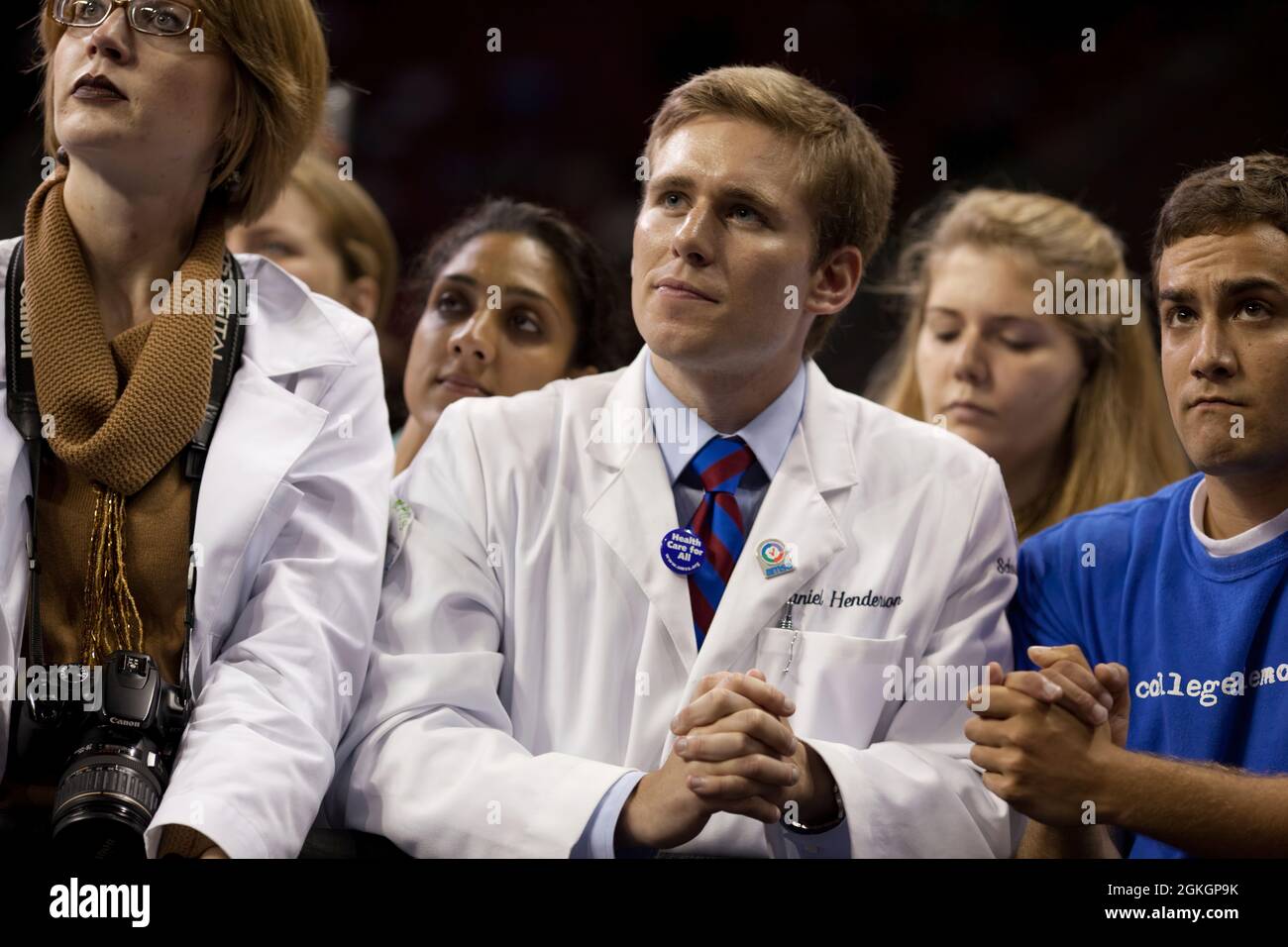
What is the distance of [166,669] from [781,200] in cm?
122

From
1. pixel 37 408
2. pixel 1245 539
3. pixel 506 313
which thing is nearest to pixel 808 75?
pixel 506 313

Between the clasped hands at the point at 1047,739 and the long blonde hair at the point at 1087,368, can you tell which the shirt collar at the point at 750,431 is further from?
the long blonde hair at the point at 1087,368

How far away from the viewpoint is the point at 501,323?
108 inches

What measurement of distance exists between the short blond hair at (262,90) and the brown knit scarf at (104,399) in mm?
295

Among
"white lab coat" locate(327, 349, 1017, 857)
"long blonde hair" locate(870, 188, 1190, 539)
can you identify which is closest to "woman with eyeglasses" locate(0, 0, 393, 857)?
"white lab coat" locate(327, 349, 1017, 857)

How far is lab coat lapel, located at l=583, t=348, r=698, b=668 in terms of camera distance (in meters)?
2.11

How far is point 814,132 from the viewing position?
229 centimetres

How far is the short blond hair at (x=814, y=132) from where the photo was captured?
89.2 inches

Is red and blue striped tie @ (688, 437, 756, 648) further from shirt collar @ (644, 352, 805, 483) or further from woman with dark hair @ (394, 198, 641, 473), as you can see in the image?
woman with dark hair @ (394, 198, 641, 473)

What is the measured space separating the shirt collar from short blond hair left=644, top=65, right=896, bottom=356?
0.27m

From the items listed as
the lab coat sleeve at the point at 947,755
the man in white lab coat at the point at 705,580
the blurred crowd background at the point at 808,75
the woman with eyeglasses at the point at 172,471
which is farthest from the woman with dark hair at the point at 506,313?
the lab coat sleeve at the point at 947,755

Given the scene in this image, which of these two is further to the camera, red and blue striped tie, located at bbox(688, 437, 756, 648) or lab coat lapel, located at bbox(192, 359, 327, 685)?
red and blue striped tie, located at bbox(688, 437, 756, 648)

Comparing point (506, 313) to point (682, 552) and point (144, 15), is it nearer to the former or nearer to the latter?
point (682, 552)
